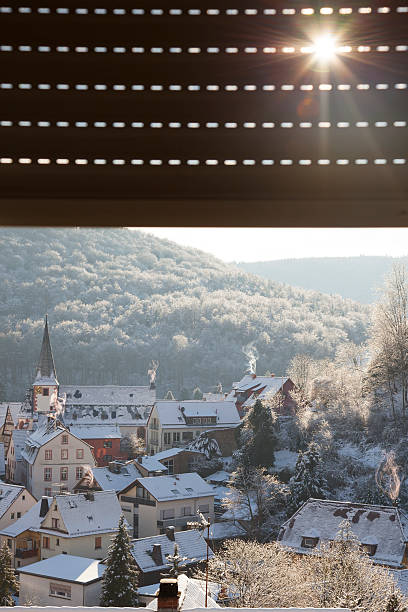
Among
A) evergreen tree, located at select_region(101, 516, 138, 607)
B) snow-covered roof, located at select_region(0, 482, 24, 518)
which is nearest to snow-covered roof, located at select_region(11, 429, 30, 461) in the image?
snow-covered roof, located at select_region(0, 482, 24, 518)

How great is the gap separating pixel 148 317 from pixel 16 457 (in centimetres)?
623

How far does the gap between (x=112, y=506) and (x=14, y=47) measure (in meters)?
8.77

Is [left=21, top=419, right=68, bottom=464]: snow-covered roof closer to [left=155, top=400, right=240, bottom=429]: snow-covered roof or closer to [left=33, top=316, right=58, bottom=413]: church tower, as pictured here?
[left=33, top=316, right=58, bottom=413]: church tower

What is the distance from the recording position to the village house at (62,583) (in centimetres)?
759

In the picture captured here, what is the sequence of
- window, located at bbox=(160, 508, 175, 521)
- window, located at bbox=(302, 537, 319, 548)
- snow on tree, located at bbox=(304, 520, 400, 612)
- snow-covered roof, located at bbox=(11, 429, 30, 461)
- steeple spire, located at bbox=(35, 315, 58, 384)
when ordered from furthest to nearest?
steeple spire, located at bbox=(35, 315, 58, 384)
snow-covered roof, located at bbox=(11, 429, 30, 461)
window, located at bbox=(160, 508, 175, 521)
window, located at bbox=(302, 537, 319, 548)
snow on tree, located at bbox=(304, 520, 400, 612)

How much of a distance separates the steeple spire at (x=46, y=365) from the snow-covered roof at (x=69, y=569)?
5643mm

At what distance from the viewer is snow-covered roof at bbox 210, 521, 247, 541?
29.2 ft

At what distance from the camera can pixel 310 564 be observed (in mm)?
7070

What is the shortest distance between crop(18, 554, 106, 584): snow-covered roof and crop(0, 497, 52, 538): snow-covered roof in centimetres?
81

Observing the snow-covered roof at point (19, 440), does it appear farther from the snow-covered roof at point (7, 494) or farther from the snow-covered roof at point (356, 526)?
the snow-covered roof at point (356, 526)

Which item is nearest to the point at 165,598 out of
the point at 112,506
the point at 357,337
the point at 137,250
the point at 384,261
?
the point at 112,506

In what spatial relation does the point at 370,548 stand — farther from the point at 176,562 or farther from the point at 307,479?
the point at 176,562

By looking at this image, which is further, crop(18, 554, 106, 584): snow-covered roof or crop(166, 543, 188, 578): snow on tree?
crop(166, 543, 188, 578): snow on tree

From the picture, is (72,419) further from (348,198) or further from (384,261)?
(348,198)
